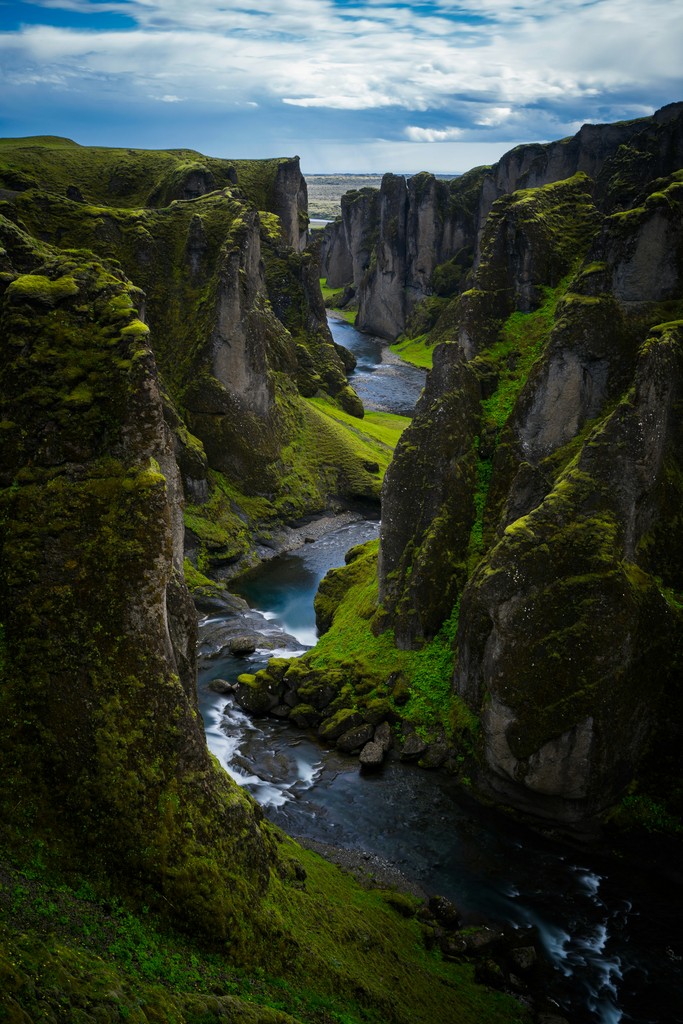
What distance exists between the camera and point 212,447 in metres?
62.7

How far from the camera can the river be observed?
22500 mm

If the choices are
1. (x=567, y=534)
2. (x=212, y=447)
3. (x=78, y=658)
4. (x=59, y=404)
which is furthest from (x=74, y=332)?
(x=212, y=447)

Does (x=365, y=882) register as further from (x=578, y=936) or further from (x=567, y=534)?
(x=567, y=534)

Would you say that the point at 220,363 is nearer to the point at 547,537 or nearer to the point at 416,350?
the point at 547,537

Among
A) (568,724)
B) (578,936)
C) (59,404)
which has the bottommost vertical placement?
(578,936)

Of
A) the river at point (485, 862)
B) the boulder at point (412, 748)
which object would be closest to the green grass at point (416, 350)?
the boulder at point (412, 748)

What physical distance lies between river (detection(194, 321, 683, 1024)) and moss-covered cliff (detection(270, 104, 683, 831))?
148 centimetres

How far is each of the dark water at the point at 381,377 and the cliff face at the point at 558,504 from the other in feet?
189

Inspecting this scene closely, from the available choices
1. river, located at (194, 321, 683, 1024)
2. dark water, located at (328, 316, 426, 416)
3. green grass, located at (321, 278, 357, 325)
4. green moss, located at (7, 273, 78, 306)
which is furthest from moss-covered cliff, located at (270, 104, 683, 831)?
green grass, located at (321, 278, 357, 325)

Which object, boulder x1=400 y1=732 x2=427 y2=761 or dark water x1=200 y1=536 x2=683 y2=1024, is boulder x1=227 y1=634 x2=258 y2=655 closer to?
dark water x1=200 y1=536 x2=683 y2=1024

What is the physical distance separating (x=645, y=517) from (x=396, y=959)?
17.1m

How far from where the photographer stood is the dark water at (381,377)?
10112 cm

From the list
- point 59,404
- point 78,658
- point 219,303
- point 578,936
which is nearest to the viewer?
point 78,658

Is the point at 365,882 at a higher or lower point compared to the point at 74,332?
lower
